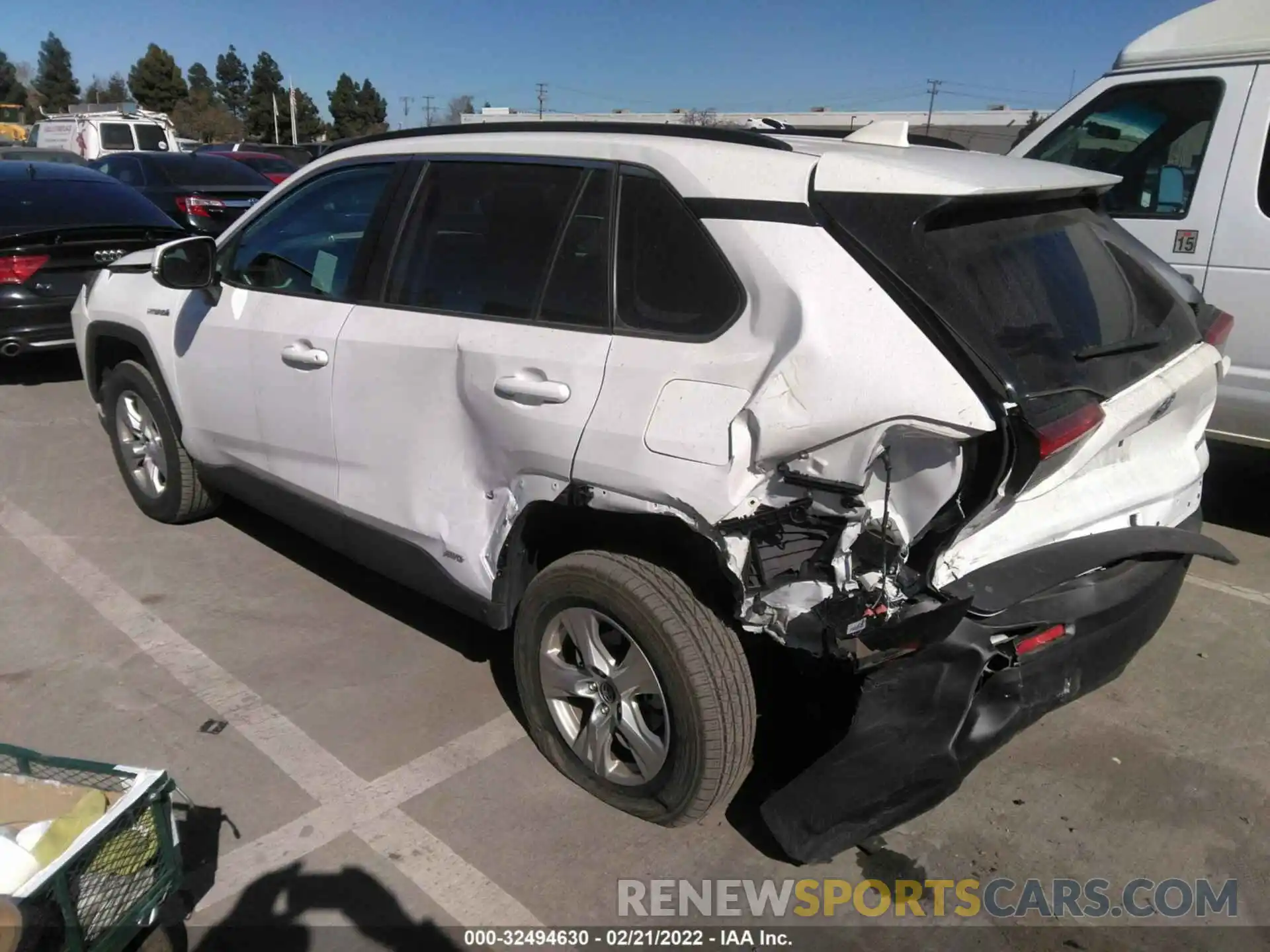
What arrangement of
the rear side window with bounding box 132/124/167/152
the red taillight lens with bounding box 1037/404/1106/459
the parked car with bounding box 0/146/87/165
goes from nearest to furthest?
the red taillight lens with bounding box 1037/404/1106/459 < the parked car with bounding box 0/146/87/165 < the rear side window with bounding box 132/124/167/152

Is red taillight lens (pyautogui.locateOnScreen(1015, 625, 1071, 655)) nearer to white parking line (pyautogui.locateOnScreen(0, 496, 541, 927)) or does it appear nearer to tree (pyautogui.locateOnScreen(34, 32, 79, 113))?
white parking line (pyautogui.locateOnScreen(0, 496, 541, 927))

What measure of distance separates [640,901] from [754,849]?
1.26 feet

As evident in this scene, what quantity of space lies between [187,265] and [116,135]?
2447 cm

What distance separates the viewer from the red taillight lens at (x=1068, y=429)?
221 cm

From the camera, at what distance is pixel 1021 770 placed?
3.22 meters

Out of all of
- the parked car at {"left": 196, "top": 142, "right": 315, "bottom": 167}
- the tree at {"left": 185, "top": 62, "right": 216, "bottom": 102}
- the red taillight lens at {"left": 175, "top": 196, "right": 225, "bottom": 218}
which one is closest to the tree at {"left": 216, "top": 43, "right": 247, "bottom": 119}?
the tree at {"left": 185, "top": 62, "right": 216, "bottom": 102}

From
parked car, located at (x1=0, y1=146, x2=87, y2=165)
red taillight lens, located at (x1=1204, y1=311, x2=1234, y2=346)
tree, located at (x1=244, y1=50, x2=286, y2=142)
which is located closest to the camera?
red taillight lens, located at (x1=1204, y1=311, x2=1234, y2=346)

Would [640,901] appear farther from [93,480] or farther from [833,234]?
[93,480]

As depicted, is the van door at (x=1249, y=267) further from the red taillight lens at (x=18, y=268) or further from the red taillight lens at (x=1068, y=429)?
the red taillight lens at (x=18, y=268)

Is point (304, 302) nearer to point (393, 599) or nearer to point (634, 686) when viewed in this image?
point (393, 599)

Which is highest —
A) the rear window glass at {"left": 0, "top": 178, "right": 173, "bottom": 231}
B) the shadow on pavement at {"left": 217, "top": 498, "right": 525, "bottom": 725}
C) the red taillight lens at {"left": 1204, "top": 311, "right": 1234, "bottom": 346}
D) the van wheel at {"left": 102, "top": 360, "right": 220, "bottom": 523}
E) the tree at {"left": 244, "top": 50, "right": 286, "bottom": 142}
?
the tree at {"left": 244, "top": 50, "right": 286, "bottom": 142}

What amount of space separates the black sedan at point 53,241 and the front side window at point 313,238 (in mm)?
4018

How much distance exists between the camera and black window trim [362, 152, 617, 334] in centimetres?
282

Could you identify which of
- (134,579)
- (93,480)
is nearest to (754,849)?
(134,579)
